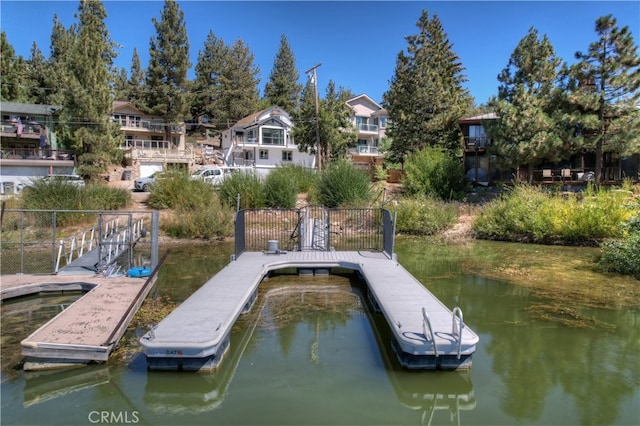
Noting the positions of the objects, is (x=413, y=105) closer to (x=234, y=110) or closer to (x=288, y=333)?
(x=288, y=333)

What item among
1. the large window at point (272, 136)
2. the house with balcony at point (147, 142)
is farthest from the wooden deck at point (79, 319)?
the large window at point (272, 136)

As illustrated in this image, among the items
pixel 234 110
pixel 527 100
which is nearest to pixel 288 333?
pixel 527 100

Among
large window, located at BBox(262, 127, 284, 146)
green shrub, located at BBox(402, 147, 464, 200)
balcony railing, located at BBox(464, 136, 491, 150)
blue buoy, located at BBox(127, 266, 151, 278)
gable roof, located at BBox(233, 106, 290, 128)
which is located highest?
gable roof, located at BBox(233, 106, 290, 128)

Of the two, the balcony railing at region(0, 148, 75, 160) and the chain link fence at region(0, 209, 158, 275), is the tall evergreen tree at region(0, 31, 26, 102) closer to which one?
the balcony railing at region(0, 148, 75, 160)

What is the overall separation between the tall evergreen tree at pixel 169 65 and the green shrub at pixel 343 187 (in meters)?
32.1

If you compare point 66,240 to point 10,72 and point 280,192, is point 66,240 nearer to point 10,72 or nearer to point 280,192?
point 280,192

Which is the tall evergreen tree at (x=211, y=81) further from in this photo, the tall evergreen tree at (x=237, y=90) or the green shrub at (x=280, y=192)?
the green shrub at (x=280, y=192)

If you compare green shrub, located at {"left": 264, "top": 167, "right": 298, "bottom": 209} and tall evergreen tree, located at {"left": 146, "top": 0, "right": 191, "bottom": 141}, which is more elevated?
tall evergreen tree, located at {"left": 146, "top": 0, "right": 191, "bottom": 141}

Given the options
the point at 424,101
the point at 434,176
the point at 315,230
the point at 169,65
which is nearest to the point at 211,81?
the point at 169,65

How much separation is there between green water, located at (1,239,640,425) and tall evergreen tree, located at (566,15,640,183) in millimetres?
20007

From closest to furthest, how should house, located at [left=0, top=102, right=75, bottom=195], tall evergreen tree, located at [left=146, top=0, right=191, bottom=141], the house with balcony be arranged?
house, located at [left=0, top=102, right=75, bottom=195] < the house with balcony < tall evergreen tree, located at [left=146, top=0, right=191, bottom=141]

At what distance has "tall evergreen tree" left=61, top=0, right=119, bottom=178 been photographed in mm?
31297

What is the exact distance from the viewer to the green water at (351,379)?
5047mm

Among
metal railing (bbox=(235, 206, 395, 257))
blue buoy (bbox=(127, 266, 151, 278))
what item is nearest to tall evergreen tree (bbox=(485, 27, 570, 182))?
metal railing (bbox=(235, 206, 395, 257))
